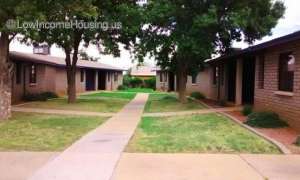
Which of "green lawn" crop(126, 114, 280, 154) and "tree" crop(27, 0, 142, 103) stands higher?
"tree" crop(27, 0, 142, 103)

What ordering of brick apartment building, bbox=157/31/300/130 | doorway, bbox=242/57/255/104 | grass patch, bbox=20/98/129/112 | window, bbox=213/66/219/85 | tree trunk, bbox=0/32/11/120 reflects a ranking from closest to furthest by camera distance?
1. brick apartment building, bbox=157/31/300/130
2. tree trunk, bbox=0/32/11/120
3. grass patch, bbox=20/98/129/112
4. doorway, bbox=242/57/255/104
5. window, bbox=213/66/219/85

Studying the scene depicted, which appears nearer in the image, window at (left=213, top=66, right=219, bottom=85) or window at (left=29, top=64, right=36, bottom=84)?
window at (left=213, top=66, right=219, bottom=85)

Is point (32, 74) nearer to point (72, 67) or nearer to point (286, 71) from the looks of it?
point (72, 67)

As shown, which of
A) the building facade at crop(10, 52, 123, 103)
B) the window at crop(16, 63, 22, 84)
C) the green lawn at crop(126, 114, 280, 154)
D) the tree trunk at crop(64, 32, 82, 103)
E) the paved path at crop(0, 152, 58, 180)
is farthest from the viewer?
the building facade at crop(10, 52, 123, 103)

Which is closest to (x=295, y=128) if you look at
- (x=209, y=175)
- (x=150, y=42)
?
(x=209, y=175)

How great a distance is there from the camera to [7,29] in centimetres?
1462

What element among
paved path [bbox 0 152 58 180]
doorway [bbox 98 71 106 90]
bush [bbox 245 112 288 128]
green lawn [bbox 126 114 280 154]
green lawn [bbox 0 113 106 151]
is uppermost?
doorway [bbox 98 71 106 90]

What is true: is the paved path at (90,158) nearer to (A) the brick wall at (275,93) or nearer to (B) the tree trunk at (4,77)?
(B) the tree trunk at (4,77)

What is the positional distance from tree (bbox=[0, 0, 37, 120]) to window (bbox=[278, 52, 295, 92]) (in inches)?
329

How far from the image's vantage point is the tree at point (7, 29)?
1441 centimetres

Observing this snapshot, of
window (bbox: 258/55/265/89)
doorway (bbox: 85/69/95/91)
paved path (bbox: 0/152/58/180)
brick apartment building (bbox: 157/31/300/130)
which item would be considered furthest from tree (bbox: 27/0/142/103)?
doorway (bbox: 85/69/95/91)

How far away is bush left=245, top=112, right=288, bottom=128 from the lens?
1413 centimetres

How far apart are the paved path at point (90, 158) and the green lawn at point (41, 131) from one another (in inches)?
18.9

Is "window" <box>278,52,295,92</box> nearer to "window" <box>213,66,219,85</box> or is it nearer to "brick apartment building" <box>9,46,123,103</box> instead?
"window" <box>213,66,219,85</box>
